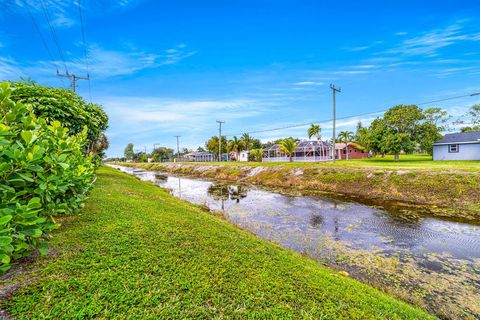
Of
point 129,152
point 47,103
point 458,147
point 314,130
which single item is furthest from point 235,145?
point 129,152

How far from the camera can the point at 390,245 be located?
682 centimetres

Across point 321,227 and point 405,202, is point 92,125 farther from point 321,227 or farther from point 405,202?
point 405,202

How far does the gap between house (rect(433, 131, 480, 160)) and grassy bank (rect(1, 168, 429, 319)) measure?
37701 millimetres

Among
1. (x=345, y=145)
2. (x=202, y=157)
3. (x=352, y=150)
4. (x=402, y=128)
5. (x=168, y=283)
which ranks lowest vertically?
(x=168, y=283)

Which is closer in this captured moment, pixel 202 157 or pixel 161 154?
pixel 202 157

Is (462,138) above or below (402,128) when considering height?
below

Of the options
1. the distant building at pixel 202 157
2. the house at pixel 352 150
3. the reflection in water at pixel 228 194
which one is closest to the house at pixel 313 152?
the house at pixel 352 150

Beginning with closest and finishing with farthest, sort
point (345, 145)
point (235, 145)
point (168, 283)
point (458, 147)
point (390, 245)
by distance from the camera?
1. point (168, 283)
2. point (390, 245)
3. point (458, 147)
4. point (345, 145)
5. point (235, 145)

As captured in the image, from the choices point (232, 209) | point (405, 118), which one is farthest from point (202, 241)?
point (405, 118)

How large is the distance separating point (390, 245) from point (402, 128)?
35.7 metres

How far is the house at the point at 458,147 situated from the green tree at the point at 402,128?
308 centimetres

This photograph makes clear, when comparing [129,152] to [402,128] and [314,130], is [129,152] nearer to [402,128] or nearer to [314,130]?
[314,130]

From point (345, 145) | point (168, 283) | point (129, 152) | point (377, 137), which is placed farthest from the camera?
point (129, 152)

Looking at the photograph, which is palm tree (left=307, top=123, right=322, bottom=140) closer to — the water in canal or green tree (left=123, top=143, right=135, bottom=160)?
the water in canal
